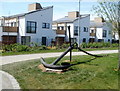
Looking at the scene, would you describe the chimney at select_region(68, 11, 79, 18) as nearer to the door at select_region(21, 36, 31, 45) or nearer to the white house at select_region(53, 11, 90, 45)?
the white house at select_region(53, 11, 90, 45)

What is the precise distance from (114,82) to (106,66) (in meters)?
2.48

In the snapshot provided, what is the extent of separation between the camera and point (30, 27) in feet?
103

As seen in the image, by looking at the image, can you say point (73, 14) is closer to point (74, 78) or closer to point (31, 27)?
point (31, 27)

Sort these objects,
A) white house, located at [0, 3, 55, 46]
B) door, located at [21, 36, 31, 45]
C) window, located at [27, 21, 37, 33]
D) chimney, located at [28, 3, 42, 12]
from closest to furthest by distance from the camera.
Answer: white house, located at [0, 3, 55, 46] → window, located at [27, 21, 37, 33] → door, located at [21, 36, 31, 45] → chimney, located at [28, 3, 42, 12]

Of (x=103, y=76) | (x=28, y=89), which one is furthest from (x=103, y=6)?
(x=28, y=89)

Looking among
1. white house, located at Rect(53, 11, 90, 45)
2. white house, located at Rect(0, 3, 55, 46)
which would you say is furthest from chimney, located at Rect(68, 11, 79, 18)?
white house, located at Rect(0, 3, 55, 46)

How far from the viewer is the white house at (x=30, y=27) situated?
1176 inches

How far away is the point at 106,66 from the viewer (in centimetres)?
1010

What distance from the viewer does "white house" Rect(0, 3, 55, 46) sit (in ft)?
98.0

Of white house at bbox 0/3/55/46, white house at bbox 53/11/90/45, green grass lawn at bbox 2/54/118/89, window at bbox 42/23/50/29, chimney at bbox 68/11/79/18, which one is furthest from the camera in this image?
chimney at bbox 68/11/79/18

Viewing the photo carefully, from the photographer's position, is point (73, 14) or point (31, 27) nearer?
point (31, 27)

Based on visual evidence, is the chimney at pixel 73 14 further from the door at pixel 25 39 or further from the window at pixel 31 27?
the door at pixel 25 39

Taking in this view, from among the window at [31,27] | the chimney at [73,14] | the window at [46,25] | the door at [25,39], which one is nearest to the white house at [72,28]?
the chimney at [73,14]

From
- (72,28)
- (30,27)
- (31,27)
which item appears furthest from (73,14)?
(30,27)
